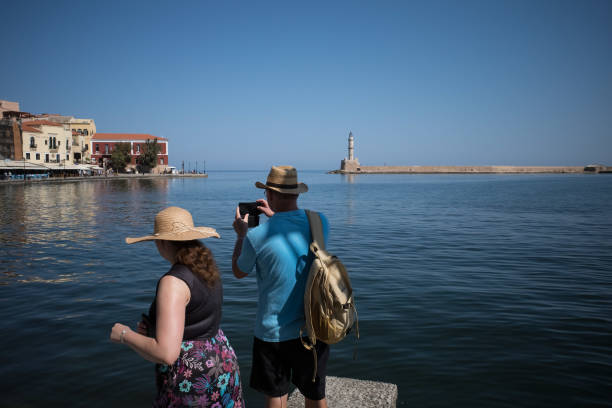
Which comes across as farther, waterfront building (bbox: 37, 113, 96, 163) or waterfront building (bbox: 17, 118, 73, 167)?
waterfront building (bbox: 37, 113, 96, 163)

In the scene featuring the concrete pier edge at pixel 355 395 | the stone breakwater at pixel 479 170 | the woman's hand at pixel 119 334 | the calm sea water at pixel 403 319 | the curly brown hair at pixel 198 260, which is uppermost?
the stone breakwater at pixel 479 170

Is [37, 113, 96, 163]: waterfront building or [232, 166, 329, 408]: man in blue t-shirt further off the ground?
[37, 113, 96, 163]: waterfront building

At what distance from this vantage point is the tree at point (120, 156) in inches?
3386

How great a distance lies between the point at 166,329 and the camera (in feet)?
6.61

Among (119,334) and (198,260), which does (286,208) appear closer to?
(198,260)

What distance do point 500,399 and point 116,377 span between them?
4.31 metres

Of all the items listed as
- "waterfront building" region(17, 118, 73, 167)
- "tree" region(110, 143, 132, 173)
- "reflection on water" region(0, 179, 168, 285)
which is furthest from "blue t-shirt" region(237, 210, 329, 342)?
"tree" region(110, 143, 132, 173)

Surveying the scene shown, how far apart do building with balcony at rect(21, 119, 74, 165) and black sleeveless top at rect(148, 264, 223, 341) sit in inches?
2904

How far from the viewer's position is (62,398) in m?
4.52

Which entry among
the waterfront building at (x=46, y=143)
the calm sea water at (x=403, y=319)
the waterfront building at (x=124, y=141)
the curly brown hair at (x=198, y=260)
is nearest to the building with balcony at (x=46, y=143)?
the waterfront building at (x=46, y=143)

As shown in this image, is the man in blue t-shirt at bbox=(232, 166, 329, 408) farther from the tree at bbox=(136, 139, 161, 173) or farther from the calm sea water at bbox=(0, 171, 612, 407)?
the tree at bbox=(136, 139, 161, 173)

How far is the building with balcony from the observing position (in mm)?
63481

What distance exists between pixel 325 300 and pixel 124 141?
104010 millimetres

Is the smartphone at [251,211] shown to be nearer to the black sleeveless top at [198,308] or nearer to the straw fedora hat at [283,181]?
the straw fedora hat at [283,181]
